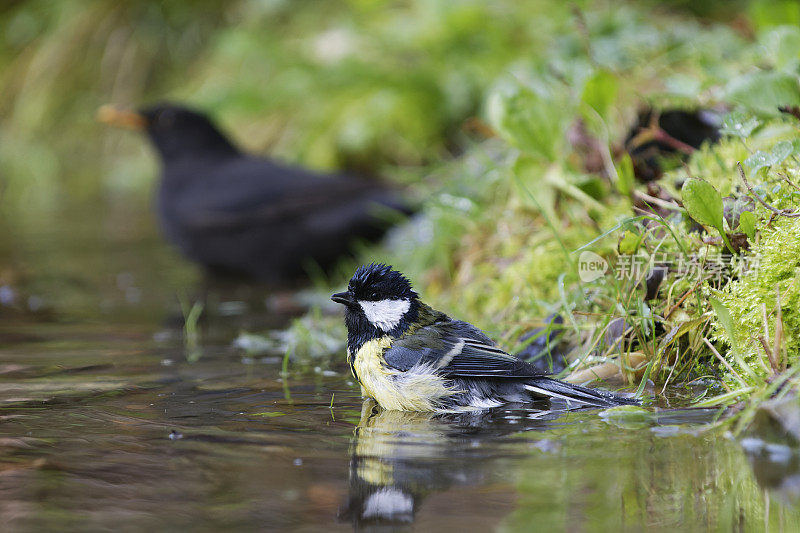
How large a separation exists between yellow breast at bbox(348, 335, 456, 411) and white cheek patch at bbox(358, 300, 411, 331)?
5.6 inches

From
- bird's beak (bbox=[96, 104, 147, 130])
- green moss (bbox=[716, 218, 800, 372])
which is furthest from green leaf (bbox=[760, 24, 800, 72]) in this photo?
bird's beak (bbox=[96, 104, 147, 130])

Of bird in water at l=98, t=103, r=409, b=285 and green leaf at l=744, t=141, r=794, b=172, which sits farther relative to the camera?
bird in water at l=98, t=103, r=409, b=285

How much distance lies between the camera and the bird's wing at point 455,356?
2.88 meters

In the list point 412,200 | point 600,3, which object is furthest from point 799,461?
point 600,3

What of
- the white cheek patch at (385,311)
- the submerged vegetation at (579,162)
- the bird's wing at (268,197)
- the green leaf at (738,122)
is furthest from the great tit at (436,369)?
the bird's wing at (268,197)

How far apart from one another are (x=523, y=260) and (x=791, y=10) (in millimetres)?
2125

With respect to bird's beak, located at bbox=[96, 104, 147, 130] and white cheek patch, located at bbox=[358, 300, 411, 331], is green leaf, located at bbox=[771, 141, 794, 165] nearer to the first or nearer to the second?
white cheek patch, located at bbox=[358, 300, 411, 331]

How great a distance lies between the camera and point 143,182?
42.5ft

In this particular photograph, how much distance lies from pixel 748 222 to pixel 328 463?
1559mm

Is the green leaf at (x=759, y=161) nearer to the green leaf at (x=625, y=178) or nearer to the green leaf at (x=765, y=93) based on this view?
the green leaf at (x=765, y=93)

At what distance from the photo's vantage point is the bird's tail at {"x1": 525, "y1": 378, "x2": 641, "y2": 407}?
2.77 m

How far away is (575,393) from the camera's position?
279 cm

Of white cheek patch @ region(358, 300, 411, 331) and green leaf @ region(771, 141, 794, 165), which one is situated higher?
green leaf @ region(771, 141, 794, 165)

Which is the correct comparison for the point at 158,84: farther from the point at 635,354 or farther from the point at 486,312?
the point at 635,354
